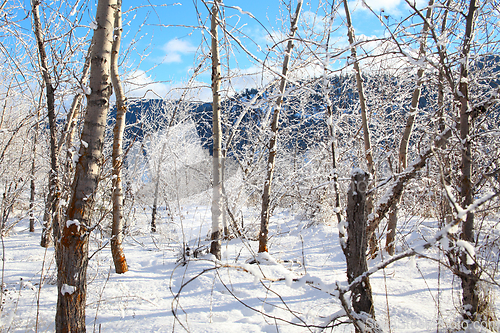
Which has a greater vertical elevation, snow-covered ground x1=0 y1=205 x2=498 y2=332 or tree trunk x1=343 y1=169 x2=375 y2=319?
tree trunk x1=343 y1=169 x2=375 y2=319

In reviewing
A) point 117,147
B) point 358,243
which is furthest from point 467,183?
point 117,147

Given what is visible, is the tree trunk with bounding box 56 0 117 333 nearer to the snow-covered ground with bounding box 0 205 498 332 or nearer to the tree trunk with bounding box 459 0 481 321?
the snow-covered ground with bounding box 0 205 498 332

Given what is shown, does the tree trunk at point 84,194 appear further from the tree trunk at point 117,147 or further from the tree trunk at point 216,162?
the tree trunk at point 216,162

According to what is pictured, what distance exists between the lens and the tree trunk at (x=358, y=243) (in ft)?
4.22

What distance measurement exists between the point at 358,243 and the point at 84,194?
5.60 ft

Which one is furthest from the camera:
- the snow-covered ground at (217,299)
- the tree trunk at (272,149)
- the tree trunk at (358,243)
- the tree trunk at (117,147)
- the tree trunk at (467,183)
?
the tree trunk at (272,149)

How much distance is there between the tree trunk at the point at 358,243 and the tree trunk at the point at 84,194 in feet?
5.33

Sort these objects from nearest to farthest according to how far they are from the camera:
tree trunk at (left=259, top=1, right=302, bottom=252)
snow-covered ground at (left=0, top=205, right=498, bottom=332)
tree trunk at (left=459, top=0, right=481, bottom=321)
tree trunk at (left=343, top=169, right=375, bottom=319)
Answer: tree trunk at (left=343, top=169, right=375, bottom=319) → tree trunk at (left=459, top=0, right=481, bottom=321) → snow-covered ground at (left=0, top=205, right=498, bottom=332) → tree trunk at (left=259, top=1, right=302, bottom=252)

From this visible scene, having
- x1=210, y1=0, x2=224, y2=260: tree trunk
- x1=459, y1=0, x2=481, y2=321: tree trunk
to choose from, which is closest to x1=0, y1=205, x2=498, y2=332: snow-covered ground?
x1=459, y1=0, x2=481, y2=321: tree trunk

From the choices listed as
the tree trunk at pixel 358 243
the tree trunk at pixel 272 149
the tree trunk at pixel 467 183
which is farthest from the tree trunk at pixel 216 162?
the tree trunk at pixel 467 183

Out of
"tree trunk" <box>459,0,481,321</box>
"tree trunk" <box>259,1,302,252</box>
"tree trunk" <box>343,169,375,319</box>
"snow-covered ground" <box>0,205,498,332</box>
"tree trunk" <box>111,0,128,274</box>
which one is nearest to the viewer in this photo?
"tree trunk" <box>343,169,375,319</box>

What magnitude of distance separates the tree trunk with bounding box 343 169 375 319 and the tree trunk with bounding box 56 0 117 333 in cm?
162

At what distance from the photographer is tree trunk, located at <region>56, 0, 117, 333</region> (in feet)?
5.43

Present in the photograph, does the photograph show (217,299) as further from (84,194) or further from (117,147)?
(117,147)
